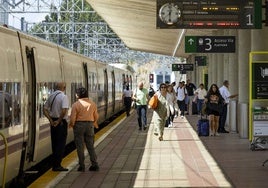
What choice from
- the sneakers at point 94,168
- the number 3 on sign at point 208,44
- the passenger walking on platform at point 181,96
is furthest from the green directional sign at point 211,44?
the sneakers at point 94,168

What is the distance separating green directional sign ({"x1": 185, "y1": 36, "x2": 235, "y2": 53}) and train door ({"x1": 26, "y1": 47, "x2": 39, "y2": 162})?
11186 millimetres

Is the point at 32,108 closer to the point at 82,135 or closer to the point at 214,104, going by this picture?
the point at 82,135

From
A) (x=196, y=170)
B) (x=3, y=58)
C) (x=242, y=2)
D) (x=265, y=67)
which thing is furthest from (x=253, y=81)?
(x=3, y=58)

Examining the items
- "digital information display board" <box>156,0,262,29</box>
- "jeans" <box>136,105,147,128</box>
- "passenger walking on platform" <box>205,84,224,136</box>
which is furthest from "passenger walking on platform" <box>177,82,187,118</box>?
"digital information display board" <box>156,0,262,29</box>

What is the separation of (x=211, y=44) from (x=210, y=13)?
7192mm

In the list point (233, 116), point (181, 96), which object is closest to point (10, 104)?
point (233, 116)

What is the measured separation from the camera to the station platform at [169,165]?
11.5m

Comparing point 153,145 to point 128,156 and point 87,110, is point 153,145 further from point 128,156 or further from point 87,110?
point 87,110

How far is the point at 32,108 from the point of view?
12.0 meters

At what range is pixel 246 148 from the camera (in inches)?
677

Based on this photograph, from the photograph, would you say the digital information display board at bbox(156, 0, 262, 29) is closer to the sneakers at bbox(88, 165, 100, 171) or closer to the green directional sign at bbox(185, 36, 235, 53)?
the sneakers at bbox(88, 165, 100, 171)

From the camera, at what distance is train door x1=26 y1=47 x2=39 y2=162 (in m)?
11.8

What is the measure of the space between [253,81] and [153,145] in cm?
370

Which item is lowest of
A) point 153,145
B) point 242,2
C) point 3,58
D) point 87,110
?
point 153,145
